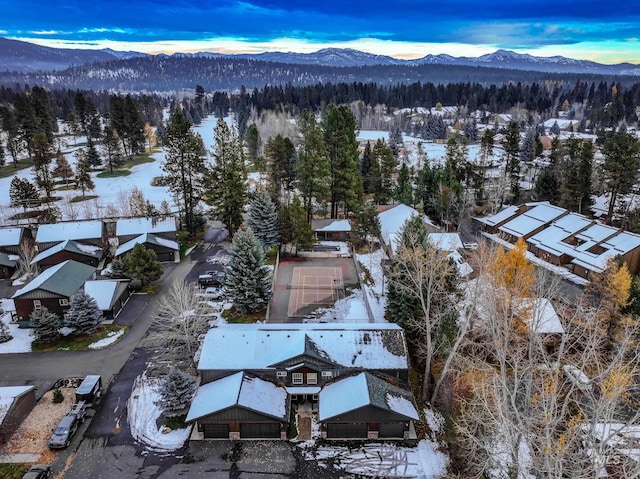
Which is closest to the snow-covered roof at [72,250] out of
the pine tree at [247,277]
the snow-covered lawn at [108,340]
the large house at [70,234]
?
the large house at [70,234]

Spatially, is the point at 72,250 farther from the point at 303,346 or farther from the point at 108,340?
the point at 303,346

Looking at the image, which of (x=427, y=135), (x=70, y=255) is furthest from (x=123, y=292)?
(x=427, y=135)

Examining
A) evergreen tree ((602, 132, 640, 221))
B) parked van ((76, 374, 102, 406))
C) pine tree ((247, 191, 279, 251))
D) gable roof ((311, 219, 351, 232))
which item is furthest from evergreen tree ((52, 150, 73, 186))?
evergreen tree ((602, 132, 640, 221))

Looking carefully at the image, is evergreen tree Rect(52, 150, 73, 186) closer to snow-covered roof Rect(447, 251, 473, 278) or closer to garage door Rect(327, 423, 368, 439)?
snow-covered roof Rect(447, 251, 473, 278)

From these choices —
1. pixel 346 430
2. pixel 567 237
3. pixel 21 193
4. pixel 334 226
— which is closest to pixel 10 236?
pixel 21 193

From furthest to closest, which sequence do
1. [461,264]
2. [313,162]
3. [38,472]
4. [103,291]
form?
1. [313,162]
2. [461,264]
3. [103,291]
4. [38,472]

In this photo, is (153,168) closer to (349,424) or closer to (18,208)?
(18,208)
